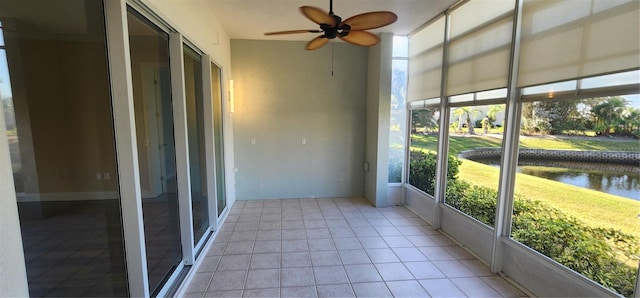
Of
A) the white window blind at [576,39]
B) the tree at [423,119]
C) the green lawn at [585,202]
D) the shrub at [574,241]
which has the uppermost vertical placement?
the white window blind at [576,39]

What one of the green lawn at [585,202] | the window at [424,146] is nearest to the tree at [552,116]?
the green lawn at [585,202]

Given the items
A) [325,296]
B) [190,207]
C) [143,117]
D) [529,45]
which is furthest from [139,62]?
[529,45]

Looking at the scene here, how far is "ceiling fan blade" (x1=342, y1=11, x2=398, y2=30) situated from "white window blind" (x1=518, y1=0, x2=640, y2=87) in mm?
1319

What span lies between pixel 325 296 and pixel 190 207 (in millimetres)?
1586

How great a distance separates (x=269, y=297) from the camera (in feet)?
7.70

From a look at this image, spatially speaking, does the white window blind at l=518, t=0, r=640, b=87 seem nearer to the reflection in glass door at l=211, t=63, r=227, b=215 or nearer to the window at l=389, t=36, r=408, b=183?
the window at l=389, t=36, r=408, b=183

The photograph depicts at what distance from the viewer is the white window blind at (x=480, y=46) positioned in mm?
2631

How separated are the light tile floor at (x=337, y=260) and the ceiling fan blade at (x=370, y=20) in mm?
2369

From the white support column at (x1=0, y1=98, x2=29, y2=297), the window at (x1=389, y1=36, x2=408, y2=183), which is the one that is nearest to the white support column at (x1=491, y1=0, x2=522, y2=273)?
the window at (x1=389, y1=36, x2=408, y2=183)

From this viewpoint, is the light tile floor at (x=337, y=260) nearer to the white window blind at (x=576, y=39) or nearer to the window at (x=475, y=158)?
the window at (x=475, y=158)

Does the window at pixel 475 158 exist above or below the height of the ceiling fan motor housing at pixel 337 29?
below

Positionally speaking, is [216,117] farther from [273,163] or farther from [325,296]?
[325,296]

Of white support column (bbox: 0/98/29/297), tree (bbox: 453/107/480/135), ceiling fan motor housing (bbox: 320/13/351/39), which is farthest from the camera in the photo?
tree (bbox: 453/107/480/135)

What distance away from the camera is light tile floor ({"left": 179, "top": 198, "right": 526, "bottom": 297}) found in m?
2.47
